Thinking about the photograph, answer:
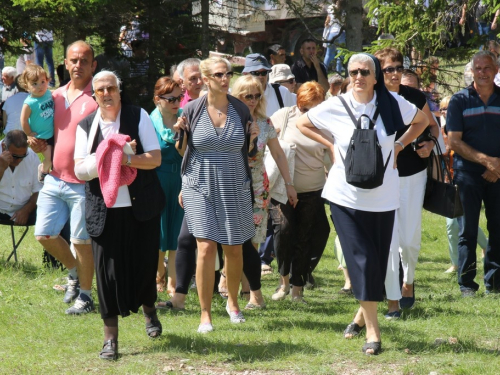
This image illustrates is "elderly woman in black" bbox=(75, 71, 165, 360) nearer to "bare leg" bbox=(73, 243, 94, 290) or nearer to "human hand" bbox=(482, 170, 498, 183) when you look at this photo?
"bare leg" bbox=(73, 243, 94, 290)

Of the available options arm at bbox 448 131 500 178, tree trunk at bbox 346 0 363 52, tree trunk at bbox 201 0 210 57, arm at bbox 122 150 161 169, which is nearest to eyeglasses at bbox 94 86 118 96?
arm at bbox 122 150 161 169

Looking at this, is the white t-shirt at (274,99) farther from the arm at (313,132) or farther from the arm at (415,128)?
the arm at (415,128)

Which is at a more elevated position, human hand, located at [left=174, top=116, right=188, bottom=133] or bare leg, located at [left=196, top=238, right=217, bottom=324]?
human hand, located at [left=174, top=116, right=188, bottom=133]

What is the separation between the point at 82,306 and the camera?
23.1 feet

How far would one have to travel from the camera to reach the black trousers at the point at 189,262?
7059 millimetres

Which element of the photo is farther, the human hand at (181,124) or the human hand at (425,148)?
the human hand at (425,148)

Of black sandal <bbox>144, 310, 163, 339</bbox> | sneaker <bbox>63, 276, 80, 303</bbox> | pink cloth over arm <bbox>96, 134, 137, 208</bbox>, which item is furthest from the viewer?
sneaker <bbox>63, 276, 80, 303</bbox>

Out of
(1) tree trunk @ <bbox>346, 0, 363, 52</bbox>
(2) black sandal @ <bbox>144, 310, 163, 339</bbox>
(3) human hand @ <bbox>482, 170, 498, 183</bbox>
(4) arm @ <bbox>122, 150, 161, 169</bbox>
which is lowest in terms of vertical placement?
(2) black sandal @ <bbox>144, 310, 163, 339</bbox>

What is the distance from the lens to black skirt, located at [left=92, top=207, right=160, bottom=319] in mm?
5770

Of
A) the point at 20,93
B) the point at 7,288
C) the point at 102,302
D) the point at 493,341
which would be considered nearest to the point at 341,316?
the point at 493,341

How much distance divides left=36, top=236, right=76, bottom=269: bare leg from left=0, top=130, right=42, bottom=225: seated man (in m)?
1.81

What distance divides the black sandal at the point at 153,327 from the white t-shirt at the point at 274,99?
3.23 meters

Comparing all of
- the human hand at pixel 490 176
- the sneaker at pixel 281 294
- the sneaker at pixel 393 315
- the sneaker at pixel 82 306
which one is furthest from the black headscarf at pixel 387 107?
the sneaker at pixel 82 306

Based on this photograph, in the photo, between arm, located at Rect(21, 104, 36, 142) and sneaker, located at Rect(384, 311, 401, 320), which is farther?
arm, located at Rect(21, 104, 36, 142)
